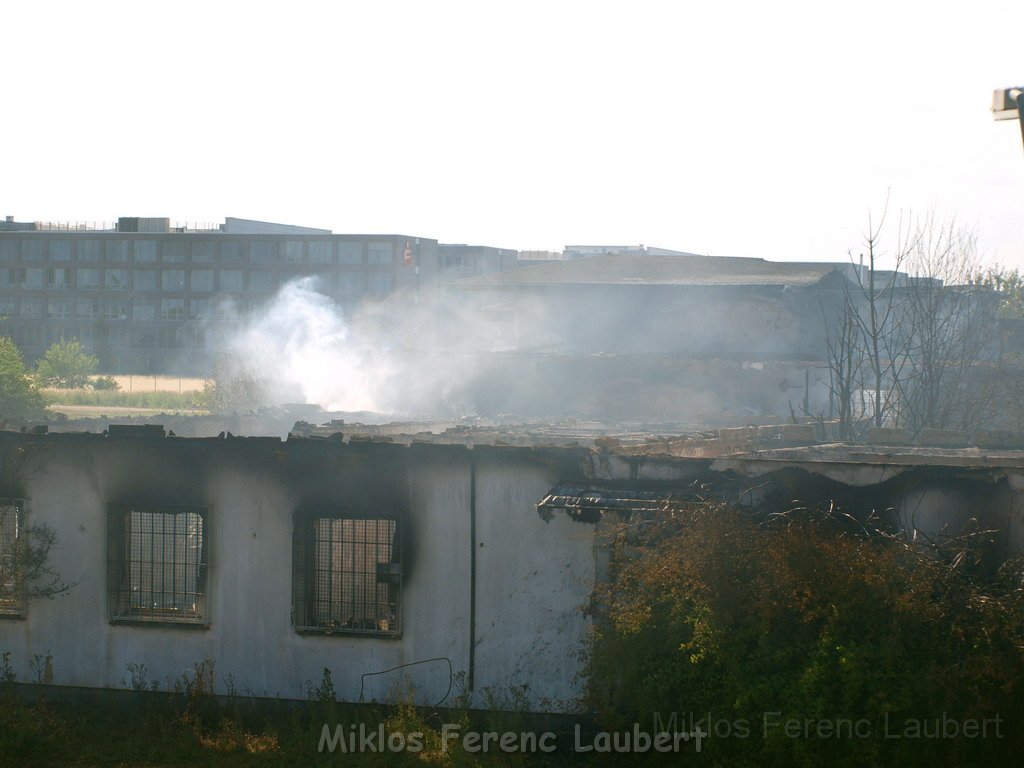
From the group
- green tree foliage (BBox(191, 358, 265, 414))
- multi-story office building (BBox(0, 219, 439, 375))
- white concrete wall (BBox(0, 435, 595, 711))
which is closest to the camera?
white concrete wall (BBox(0, 435, 595, 711))

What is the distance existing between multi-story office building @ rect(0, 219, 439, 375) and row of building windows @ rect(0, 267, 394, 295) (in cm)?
8

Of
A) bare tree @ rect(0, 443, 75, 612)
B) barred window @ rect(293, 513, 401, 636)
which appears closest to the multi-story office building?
bare tree @ rect(0, 443, 75, 612)

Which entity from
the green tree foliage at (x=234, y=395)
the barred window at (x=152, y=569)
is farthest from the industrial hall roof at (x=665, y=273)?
the barred window at (x=152, y=569)

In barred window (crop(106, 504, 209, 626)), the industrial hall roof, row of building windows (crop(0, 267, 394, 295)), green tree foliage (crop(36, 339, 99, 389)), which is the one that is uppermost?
row of building windows (crop(0, 267, 394, 295))

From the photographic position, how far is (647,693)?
8.94 meters

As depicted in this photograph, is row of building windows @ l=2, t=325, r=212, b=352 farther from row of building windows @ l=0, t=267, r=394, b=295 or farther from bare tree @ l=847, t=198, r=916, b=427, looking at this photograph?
bare tree @ l=847, t=198, r=916, b=427

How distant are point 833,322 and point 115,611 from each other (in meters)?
27.4

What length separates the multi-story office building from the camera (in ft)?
259

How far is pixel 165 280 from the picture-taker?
8344 centimetres

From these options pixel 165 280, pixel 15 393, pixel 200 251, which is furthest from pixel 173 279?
pixel 15 393

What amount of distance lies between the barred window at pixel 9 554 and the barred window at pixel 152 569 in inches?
45.1

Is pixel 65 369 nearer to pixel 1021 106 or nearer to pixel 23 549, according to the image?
pixel 23 549

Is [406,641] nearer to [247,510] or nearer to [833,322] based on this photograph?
[247,510]

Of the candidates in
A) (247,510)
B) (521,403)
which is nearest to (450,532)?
(247,510)
